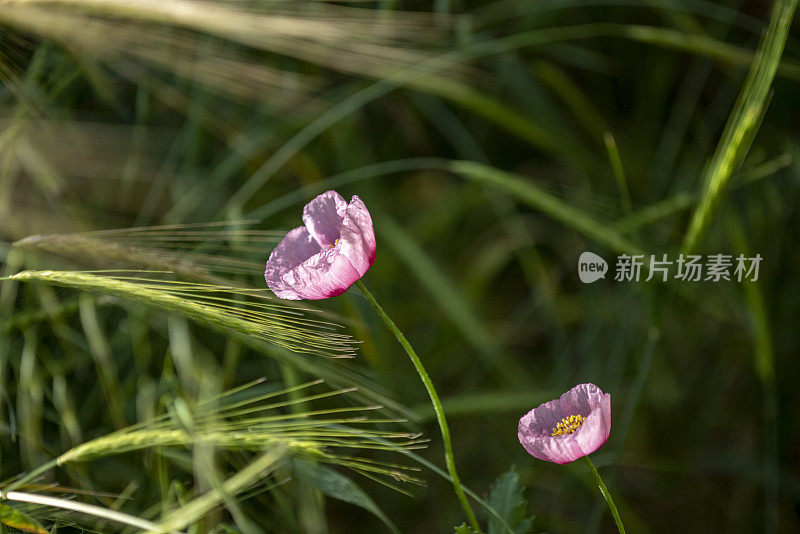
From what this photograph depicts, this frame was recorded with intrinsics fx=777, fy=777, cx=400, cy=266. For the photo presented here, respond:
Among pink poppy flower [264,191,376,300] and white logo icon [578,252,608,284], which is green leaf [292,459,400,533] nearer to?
pink poppy flower [264,191,376,300]

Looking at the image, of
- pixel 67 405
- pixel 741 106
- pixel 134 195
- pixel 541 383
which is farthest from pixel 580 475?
pixel 134 195

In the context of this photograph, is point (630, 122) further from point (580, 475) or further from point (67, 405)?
point (67, 405)

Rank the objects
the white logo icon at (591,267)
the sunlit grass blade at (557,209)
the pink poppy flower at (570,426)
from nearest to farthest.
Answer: the pink poppy flower at (570,426), the sunlit grass blade at (557,209), the white logo icon at (591,267)

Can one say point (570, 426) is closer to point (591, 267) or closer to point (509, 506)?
point (509, 506)

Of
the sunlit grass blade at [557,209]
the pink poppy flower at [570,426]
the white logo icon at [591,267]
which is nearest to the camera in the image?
the pink poppy flower at [570,426]

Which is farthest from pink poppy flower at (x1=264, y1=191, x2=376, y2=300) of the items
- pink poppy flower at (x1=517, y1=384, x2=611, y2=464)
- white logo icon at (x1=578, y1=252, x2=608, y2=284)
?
white logo icon at (x1=578, y1=252, x2=608, y2=284)

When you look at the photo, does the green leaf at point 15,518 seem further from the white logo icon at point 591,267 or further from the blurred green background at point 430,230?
the white logo icon at point 591,267

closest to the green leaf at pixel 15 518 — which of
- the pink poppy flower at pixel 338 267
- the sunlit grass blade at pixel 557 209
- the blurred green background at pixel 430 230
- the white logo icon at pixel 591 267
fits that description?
the blurred green background at pixel 430 230
